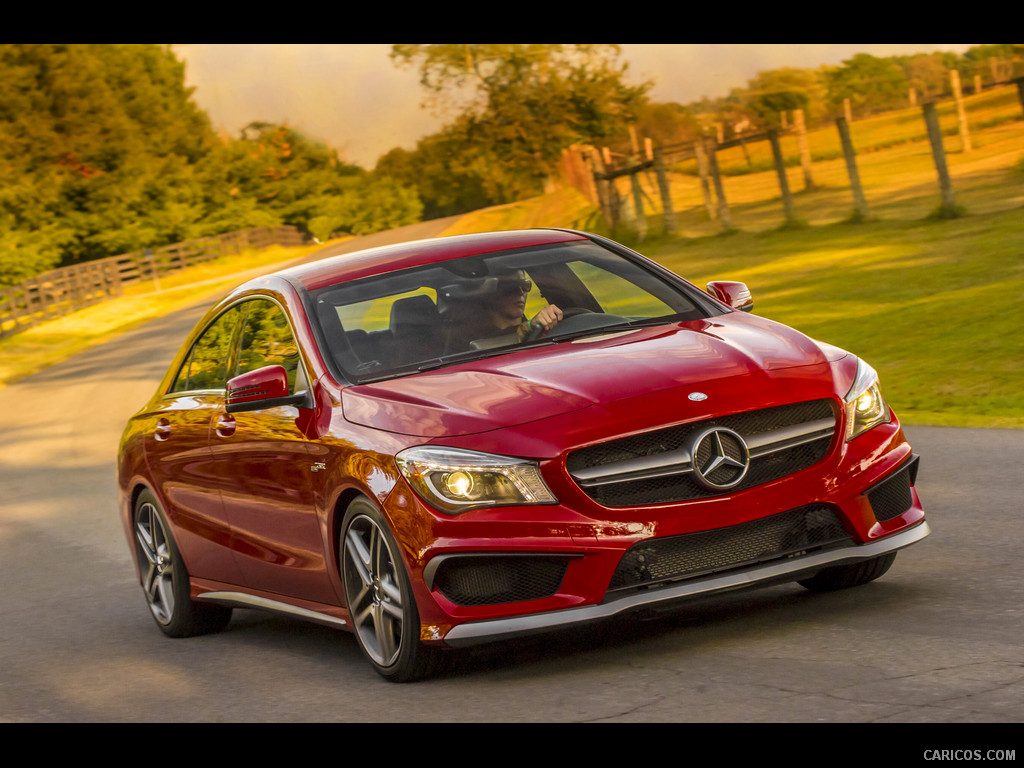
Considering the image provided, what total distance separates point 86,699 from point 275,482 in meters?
1.18

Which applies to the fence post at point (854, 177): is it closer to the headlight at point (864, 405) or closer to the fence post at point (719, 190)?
the fence post at point (719, 190)

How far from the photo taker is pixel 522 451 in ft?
18.3

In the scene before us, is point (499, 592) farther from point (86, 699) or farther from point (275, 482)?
point (86, 699)

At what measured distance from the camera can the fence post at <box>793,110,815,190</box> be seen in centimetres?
3594

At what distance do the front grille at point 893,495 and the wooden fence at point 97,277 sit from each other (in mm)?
44054

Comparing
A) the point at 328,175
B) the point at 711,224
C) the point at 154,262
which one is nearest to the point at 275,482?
the point at 711,224

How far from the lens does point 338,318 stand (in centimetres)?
700

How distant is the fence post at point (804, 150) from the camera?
35.9 m

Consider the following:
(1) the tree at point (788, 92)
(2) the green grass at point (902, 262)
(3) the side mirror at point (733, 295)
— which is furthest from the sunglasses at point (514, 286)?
(1) the tree at point (788, 92)

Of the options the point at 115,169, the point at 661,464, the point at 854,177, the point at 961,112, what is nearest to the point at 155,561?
the point at 661,464

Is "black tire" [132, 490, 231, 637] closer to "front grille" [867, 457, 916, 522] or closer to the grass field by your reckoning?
"front grille" [867, 457, 916, 522]

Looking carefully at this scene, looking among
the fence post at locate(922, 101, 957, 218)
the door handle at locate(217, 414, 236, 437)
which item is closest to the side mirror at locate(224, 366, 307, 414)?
the door handle at locate(217, 414, 236, 437)

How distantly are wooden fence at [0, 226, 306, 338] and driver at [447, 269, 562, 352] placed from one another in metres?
42.7

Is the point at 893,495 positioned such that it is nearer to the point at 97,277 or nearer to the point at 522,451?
the point at 522,451
